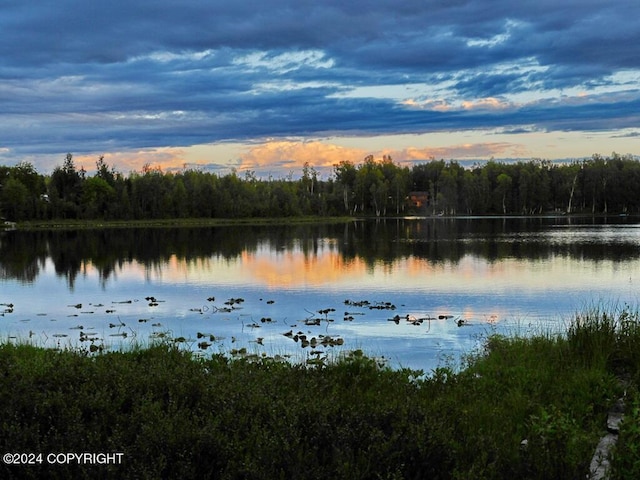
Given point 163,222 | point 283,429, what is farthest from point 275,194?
point 283,429

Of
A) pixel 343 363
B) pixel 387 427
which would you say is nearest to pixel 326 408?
pixel 387 427

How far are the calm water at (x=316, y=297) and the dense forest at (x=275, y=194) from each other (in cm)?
8996

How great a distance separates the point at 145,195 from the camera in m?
147

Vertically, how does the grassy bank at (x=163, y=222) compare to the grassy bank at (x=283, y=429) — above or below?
above

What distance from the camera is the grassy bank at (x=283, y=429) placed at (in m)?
5.41

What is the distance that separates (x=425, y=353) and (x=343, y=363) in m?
4.74

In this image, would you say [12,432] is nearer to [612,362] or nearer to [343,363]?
[343,363]
